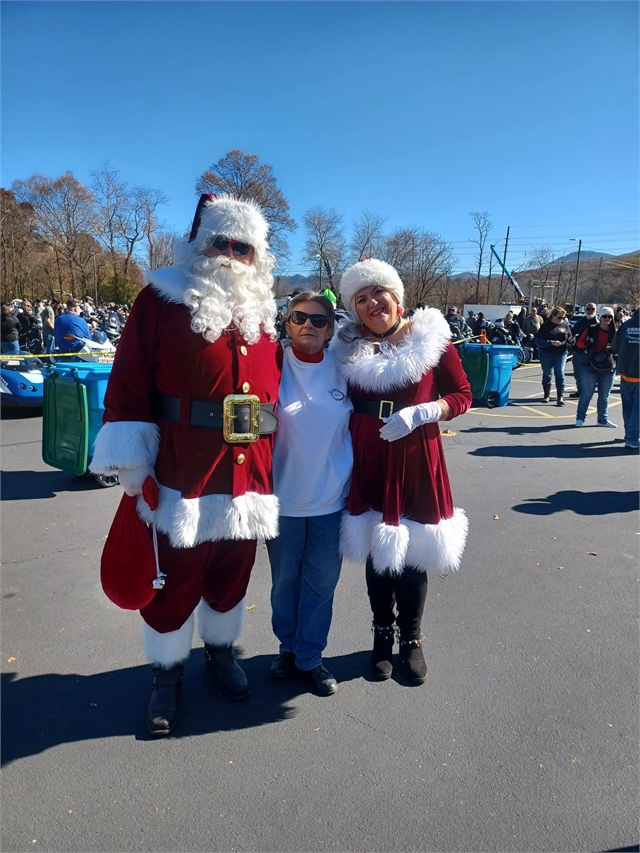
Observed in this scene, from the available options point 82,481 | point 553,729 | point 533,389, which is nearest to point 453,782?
point 553,729

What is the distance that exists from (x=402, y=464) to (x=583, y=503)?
3.64 meters

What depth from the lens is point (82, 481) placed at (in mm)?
5887

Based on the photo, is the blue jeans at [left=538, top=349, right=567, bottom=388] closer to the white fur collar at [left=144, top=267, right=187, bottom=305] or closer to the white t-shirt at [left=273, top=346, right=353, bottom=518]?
the white t-shirt at [left=273, top=346, right=353, bottom=518]

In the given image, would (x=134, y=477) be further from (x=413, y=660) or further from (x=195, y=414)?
(x=413, y=660)

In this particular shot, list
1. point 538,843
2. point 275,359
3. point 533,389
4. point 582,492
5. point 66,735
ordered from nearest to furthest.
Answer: point 538,843, point 66,735, point 275,359, point 582,492, point 533,389

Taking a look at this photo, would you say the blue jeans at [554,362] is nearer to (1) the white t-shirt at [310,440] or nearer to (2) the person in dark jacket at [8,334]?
(1) the white t-shirt at [310,440]

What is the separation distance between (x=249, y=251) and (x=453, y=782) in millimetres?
2300

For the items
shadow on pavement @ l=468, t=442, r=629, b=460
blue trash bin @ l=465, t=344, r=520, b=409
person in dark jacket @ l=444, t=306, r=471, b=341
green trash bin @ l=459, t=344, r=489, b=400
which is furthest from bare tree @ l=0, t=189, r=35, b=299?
shadow on pavement @ l=468, t=442, r=629, b=460

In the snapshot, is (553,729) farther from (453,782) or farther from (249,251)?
(249,251)

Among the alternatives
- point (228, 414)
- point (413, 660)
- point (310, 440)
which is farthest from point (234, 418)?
point (413, 660)

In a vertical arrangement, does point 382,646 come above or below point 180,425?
below

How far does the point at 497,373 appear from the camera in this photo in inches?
420

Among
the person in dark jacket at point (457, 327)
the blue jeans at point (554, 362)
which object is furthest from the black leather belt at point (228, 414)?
the person in dark jacket at point (457, 327)

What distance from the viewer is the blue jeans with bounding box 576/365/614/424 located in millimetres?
8789
